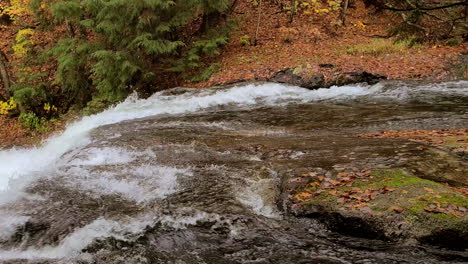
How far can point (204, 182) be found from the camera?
230 inches

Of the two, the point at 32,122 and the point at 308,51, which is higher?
the point at 308,51

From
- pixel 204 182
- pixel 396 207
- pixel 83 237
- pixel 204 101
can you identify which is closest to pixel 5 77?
pixel 204 101

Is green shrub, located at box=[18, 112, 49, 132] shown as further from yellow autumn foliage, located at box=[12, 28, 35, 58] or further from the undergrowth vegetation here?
the undergrowth vegetation

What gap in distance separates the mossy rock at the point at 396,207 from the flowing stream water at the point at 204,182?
0.48 ft

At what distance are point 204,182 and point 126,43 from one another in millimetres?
9383

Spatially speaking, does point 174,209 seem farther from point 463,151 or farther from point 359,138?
point 463,151

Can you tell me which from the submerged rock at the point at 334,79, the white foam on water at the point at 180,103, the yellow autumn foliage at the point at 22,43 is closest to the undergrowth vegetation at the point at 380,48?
the submerged rock at the point at 334,79

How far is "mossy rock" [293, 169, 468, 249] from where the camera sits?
13.1 ft

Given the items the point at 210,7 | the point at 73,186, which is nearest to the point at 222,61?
the point at 210,7

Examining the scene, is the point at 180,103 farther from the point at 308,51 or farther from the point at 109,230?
the point at 109,230

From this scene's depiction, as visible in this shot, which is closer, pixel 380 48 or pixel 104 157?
pixel 104 157

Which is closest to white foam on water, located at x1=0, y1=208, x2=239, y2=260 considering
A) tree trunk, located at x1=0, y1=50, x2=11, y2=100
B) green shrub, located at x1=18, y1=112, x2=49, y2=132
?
green shrub, located at x1=18, y1=112, x2=49, y2=132

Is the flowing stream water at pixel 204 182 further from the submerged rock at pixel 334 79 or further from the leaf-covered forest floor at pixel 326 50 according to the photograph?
the leaf-covered forest floor at pixel 326 50

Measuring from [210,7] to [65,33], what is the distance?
735 centimetres
